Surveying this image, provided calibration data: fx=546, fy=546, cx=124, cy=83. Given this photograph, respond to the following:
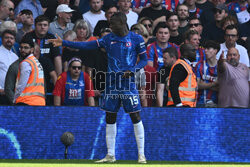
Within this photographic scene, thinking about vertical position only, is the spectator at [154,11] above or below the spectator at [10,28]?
above

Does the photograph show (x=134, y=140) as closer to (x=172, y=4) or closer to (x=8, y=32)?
(x=8, y=32)

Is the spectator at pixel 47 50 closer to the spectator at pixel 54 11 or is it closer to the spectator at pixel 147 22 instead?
the spectator at pixel 54 11

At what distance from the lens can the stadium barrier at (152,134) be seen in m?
8.53

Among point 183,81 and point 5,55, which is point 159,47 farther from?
point 5,55

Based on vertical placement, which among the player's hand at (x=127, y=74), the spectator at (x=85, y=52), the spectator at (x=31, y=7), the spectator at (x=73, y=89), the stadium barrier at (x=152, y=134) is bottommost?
the stadium barrier at (x=152, y=134)

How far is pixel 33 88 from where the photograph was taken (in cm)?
878

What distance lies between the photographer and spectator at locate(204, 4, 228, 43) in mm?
12500

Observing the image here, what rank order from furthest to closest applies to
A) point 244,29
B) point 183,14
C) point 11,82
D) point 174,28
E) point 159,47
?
1. point 244,29
2. point 183,14
3. point 174,28
4. point 159,47
5. point 11,82

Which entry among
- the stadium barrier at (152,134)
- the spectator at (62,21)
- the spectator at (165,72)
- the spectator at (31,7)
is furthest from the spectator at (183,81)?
the spectator at (31,7)

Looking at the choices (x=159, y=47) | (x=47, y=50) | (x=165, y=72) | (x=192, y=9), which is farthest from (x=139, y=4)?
(x=165, y=72)

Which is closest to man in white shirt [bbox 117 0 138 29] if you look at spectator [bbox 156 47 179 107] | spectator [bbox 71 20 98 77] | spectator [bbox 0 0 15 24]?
spectator [bbox 71 20 98 77]

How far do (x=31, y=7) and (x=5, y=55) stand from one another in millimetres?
2697

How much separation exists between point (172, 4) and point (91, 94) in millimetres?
4970

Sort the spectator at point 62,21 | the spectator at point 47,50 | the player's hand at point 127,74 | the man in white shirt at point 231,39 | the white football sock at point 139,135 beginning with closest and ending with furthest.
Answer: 1. the player's hand at point 127,74
2. the white football sock at point 139,135
3. the spectator at point 47,50
4. the man in white shirt at point 231,39
5. the spectator at point 62,21
